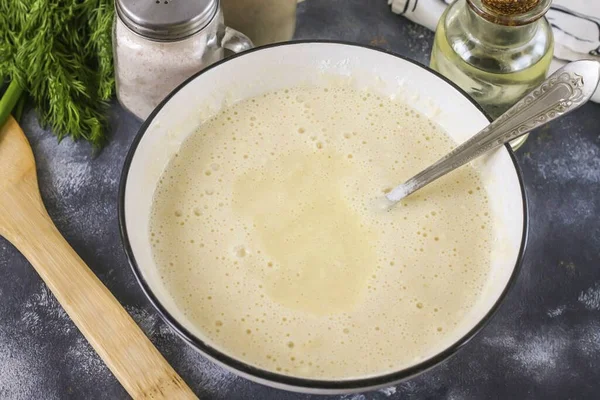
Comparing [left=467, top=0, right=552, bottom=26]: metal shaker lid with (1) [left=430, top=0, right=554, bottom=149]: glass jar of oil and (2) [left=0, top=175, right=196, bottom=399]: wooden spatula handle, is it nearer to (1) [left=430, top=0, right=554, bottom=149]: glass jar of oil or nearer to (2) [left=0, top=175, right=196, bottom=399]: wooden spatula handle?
(1) [left=430, top=0, right=554, bottom=149]: glass jar of oil

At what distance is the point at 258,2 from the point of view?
1638 millimetres

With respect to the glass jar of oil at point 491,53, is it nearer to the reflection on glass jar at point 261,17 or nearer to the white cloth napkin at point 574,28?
the white cloth napkin at point 574,28

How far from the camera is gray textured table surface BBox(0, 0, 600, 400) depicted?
145 cm

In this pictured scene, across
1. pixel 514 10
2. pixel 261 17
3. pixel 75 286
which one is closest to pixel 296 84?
pixel 261 17

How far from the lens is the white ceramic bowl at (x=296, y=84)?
1246mm

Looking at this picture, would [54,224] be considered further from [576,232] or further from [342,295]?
[576,232]

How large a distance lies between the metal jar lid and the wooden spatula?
15.7 inches

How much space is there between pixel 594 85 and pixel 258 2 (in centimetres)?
70

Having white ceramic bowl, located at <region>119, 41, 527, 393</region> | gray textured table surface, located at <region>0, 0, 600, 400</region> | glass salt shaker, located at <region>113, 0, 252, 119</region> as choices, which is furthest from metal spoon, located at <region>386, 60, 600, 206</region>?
glass salt shaker, located at <region>113, 0, 252, 119</region>

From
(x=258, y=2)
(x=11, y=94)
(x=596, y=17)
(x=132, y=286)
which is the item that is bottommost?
(x=132, y=286)

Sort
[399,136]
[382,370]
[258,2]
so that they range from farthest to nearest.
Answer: [258,2], [399,136], [382,370]

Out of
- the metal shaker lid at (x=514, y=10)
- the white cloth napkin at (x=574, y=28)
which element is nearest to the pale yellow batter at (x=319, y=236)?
the metal shaker lid at (x=514, y=10)

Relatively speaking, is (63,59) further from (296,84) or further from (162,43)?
(296,84)

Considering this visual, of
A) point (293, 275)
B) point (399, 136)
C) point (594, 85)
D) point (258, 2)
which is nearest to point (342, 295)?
point (293, 275)
